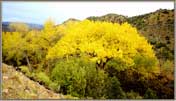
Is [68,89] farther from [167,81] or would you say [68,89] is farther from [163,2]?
[163,2]

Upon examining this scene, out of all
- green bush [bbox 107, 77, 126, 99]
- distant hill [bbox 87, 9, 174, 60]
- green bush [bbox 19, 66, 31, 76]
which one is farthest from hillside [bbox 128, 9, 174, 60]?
green bush [bbox 19, 66, 31, 76]

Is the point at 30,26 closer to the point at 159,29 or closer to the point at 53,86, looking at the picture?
the point at 53,86

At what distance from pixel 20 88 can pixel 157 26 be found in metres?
1.21

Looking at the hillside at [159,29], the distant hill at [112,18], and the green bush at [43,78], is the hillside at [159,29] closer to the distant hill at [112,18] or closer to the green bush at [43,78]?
the distant hill at [112,18]

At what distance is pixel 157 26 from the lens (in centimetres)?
392

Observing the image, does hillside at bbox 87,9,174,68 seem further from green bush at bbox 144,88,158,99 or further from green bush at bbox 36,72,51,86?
green bush at bbox 36,72,51,86

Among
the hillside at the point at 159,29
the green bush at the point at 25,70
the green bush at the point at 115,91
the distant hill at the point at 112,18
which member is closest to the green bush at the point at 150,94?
the green bush at the point at 115,91

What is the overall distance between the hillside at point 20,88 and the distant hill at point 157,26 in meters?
0.70

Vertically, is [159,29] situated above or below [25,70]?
above

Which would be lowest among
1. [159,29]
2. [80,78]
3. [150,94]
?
[150,94]

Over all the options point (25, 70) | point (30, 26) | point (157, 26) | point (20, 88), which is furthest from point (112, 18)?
point (20, 88)

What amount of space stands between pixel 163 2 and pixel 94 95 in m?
0.93

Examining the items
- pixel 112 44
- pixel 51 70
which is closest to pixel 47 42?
pixel 51 70

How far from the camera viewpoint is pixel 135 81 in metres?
3.95
